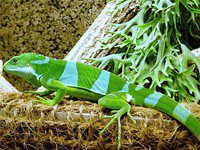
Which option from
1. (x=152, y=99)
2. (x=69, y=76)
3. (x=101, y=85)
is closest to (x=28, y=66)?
(x=69, y=76)

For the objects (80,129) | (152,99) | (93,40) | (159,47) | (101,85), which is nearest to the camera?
(80,129)

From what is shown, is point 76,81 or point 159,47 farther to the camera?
point 159,47

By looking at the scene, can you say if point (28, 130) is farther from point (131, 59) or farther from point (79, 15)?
point (79, 15)

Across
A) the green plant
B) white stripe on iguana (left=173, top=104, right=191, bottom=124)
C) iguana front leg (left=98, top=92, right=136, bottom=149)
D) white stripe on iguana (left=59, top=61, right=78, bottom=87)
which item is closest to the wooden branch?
the green plant

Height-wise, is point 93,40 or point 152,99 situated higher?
point 152,99

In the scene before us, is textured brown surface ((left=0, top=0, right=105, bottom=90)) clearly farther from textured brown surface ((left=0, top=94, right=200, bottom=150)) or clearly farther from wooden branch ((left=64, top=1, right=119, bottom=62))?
textured brown surface ((left=0, top=94, right=200, bottom=150))

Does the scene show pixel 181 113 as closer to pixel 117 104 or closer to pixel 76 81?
pixel 117 104
